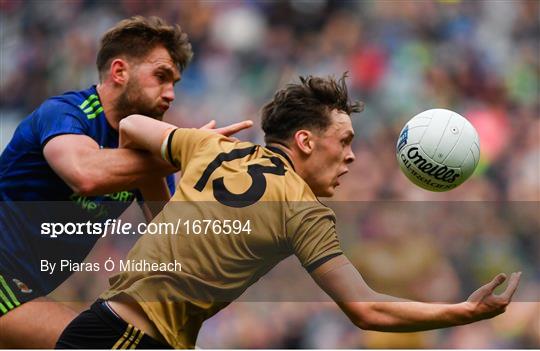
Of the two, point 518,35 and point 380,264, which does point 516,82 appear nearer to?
point 518,35

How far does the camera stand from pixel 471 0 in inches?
463

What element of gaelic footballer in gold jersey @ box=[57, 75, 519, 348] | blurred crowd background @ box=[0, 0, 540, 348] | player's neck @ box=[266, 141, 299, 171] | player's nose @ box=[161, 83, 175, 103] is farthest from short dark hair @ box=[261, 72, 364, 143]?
blurred crowd background @ box=[0, 0, 540, 348]

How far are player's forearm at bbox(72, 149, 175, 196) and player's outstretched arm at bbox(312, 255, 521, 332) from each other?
1304mm

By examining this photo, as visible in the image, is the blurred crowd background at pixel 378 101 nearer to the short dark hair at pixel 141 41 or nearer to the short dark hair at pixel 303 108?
the short dark hair at pixel 141 41

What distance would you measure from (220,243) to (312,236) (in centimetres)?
44

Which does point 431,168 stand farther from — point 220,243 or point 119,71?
point 119,71

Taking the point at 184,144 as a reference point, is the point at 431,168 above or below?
below

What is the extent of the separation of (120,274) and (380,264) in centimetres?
450

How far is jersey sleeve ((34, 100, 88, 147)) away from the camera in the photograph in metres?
5.61

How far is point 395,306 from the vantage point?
450cm

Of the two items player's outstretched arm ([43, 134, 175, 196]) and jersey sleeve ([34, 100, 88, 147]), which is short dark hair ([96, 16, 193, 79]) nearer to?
jersey sleeve ([34, 100, 88, 147])

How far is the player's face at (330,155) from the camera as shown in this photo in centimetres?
529

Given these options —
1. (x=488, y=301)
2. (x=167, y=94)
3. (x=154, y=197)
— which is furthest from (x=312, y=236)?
(x=167, y=94)

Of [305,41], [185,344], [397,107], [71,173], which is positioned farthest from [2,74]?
[185,344]
